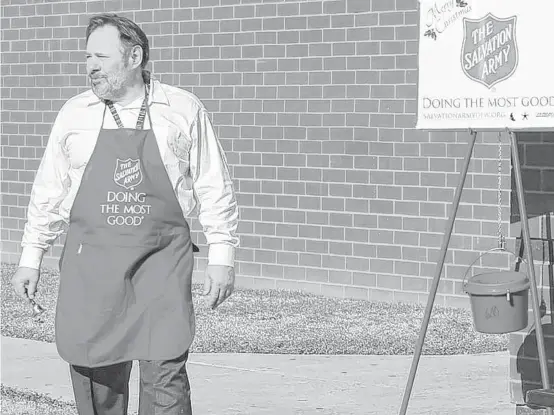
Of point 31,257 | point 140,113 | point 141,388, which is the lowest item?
point 141,388

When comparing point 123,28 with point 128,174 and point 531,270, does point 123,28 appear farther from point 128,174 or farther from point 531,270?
point 531,270

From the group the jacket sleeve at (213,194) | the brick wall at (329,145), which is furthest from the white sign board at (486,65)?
the brick wall at (329,145)

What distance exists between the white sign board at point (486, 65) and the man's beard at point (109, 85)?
54.7 inches

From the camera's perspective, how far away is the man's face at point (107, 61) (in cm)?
583

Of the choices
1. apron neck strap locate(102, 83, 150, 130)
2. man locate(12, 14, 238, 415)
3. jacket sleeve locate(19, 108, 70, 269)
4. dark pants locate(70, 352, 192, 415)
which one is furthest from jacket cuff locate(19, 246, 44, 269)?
apron neck strap locate(102, 83, 150, 130)

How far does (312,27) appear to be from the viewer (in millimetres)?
12500

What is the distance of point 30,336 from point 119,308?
482 centimetres

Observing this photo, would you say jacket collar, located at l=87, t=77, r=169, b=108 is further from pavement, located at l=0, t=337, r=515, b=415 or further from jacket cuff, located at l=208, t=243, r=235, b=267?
pavement, located at l=0, t=337, r=515, b=415

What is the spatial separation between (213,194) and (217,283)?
0.37 metres

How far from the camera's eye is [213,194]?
229 inches

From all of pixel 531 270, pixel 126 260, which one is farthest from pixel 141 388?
pixel 531 270

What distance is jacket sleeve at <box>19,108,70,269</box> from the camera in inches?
233

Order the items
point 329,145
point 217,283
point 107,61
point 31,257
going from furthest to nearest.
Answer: point 329,145 → point 31,257 → point 107,61 → point 217,283

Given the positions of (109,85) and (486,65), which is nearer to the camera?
(109,85)
